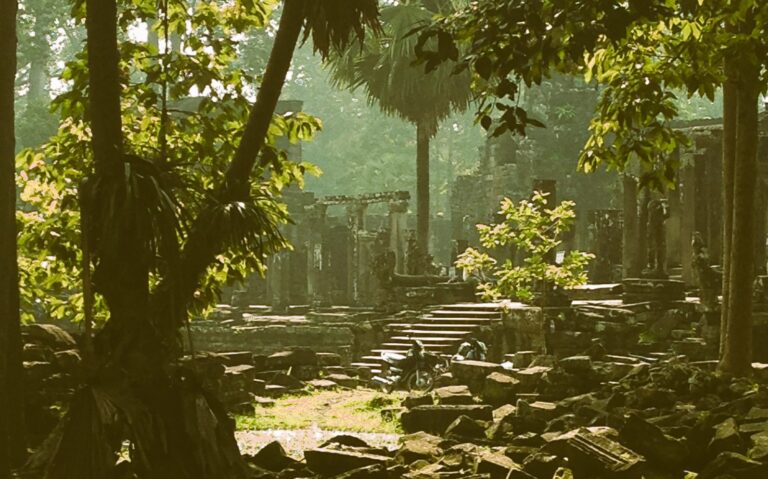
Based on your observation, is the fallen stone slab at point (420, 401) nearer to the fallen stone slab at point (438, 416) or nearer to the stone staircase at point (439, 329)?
the fallen stone slab at point (438, 416)

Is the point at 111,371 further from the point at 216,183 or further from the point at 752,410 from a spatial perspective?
the point at 752,410

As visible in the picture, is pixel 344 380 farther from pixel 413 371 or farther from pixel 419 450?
pixel 419 450

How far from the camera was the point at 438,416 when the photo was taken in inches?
403

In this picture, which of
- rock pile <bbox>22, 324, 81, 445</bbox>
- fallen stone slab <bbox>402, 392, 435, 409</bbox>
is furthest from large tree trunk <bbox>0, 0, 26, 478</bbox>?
fallen stone slab <bbox>402, 392, 435, 409</bbox>

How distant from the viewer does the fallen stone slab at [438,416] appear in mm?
Answer: 9906

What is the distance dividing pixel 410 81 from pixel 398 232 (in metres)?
6.36

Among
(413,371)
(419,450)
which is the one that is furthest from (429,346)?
(419,450)

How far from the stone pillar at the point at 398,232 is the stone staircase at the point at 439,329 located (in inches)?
404

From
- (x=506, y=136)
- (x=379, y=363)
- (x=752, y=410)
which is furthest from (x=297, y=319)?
(x=752, y=410)

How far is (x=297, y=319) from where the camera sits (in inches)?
1043

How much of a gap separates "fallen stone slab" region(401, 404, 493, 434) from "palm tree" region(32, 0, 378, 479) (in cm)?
453

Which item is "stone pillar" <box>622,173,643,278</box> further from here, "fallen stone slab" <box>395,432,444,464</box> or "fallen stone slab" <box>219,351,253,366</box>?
"fallen stone slab" <box>395,432,444,464</box>

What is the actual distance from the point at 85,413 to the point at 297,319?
21781 millimetres

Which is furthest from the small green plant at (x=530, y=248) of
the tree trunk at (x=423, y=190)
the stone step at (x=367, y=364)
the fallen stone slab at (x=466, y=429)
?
the tree trunk at (x=423, y=190)
